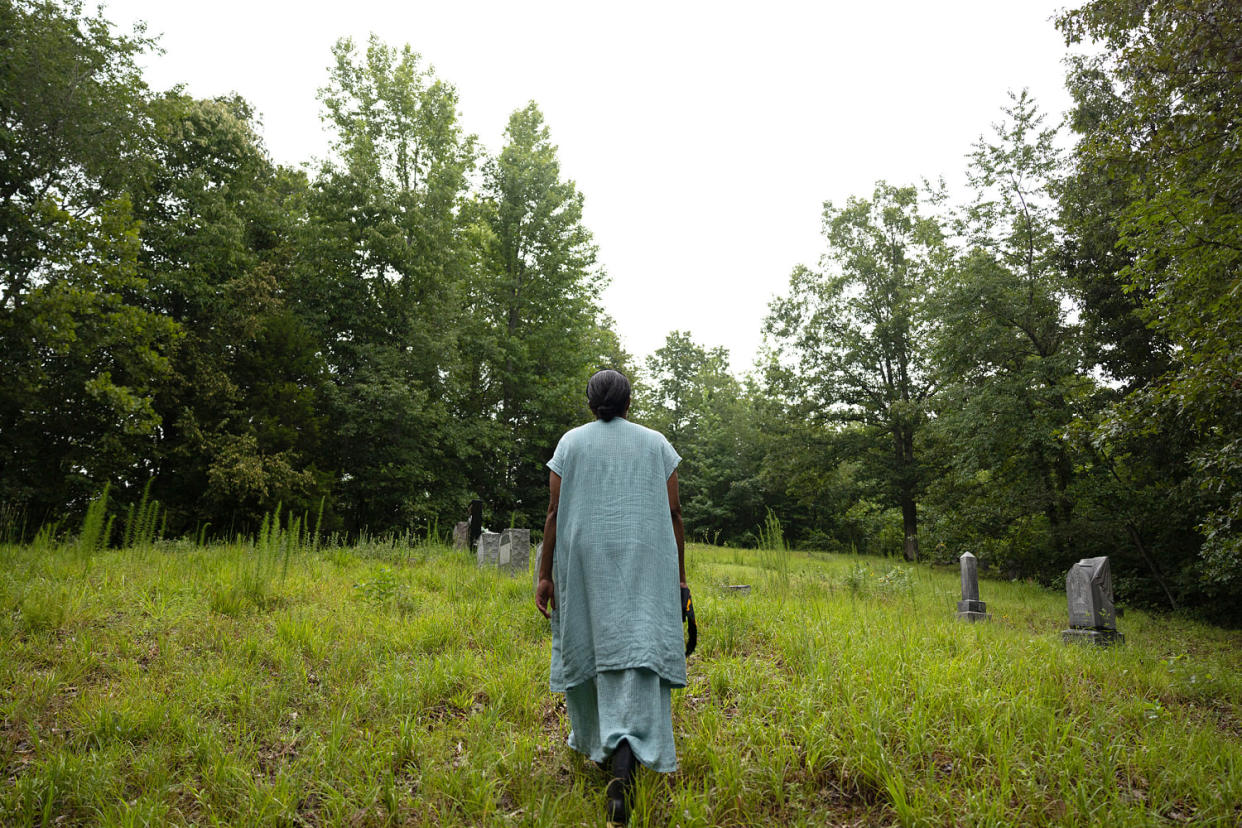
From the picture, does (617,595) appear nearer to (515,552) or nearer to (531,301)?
(515,552)

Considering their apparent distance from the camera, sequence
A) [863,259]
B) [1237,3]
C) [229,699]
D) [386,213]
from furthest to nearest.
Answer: [863,259] → [386,213] → [1237,3] → [229,699]

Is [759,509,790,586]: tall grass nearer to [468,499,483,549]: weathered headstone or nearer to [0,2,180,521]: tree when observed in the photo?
[468,499,483,549]: weathered headstone

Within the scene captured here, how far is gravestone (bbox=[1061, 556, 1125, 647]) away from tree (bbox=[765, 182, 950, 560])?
14.3m

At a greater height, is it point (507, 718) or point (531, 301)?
point (531, 301)

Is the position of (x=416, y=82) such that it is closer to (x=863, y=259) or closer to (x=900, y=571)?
(x=863, y=259)

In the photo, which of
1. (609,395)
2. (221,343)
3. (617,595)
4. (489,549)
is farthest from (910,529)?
(221,343)

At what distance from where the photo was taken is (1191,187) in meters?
6.70

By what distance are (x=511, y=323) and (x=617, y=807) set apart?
70.0ft

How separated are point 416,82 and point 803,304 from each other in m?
15.9

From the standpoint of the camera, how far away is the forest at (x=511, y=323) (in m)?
7.46

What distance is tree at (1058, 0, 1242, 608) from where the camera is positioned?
598 centimetres

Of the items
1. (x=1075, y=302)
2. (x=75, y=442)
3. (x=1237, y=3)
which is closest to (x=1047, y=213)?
(x=1075, y=302)

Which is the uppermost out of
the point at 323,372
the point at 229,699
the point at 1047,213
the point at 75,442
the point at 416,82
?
the point at 416,82

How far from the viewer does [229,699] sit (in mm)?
3850
